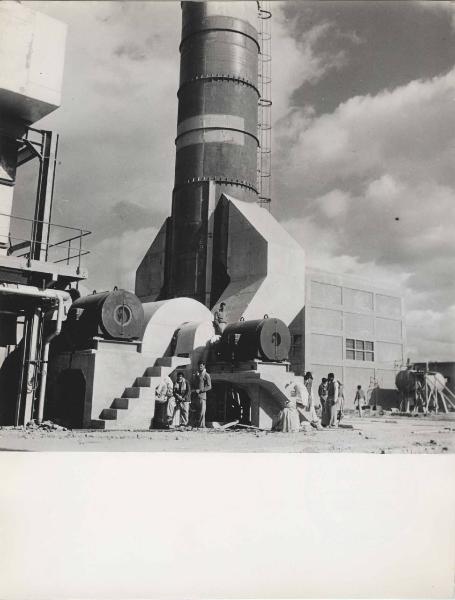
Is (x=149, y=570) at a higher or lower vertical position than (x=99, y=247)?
lower

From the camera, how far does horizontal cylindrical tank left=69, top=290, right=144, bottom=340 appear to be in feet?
49.6

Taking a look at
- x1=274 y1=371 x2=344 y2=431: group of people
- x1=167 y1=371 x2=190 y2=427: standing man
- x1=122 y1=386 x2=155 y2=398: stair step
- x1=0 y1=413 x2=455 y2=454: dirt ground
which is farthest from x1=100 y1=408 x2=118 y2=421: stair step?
x1=274 y1=371 x2=344 y2=431: group of people

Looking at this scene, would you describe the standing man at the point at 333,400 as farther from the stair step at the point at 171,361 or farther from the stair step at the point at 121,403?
the stair step at the point at 121,403

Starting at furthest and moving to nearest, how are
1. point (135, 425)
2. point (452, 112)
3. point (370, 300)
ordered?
point (370, 300)
point (135, 425)
point (452, 112)

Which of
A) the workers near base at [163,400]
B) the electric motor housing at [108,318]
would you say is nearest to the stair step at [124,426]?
the workers near base at [163,400]

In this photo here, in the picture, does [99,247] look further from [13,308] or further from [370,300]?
[370,300]

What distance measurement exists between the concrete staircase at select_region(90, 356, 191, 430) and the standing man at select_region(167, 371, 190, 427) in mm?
576

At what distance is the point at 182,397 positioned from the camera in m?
14.4

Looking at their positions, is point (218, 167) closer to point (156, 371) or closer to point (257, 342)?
point (257, 342)

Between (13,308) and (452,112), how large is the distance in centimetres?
1133

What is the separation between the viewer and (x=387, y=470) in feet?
28.6

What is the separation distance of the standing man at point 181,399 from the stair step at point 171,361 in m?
1.07

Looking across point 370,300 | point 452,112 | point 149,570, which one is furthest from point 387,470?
point 370,300

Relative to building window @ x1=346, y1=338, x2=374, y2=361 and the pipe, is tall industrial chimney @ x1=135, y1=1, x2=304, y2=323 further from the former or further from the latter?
the pipe
